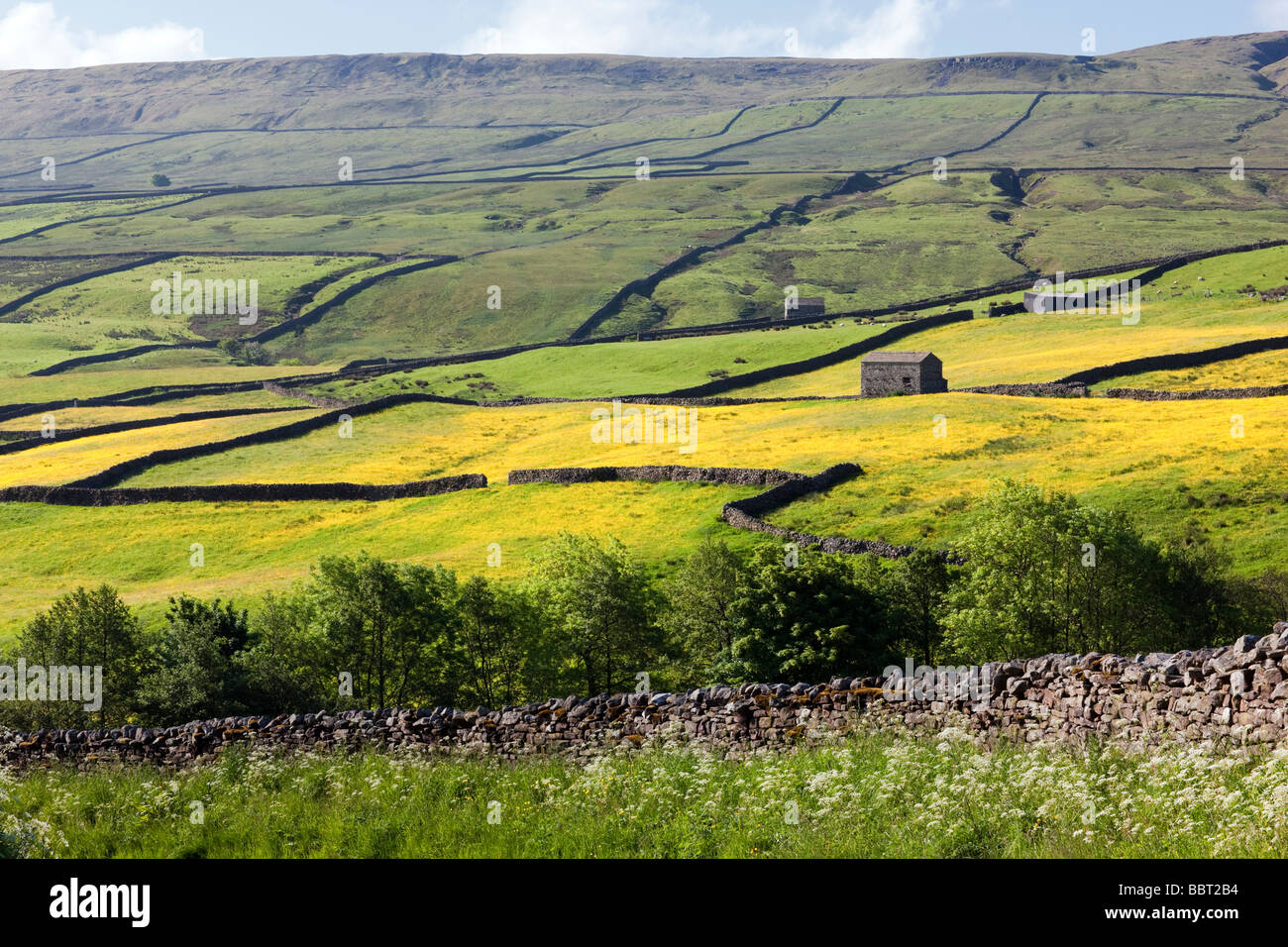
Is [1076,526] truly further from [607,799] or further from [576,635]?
[607,799]

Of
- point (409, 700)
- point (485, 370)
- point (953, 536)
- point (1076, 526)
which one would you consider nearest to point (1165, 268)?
point (485, 370)

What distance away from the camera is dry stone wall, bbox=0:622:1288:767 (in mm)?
15445

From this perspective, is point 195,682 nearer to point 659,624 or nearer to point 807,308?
point 659,624

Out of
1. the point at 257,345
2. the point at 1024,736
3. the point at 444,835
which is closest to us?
the point at 444,835

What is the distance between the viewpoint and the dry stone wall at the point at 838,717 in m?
15.4

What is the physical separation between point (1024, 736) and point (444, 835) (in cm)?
806

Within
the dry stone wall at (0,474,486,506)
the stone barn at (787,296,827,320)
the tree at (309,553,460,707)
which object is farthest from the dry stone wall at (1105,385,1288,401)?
the stone barn at (787,296,827,320)

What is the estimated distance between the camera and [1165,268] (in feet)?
468

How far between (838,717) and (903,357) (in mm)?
76147

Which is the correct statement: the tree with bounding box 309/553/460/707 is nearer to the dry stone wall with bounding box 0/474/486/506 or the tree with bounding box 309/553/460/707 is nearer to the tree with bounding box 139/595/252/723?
the tree with bounding box 139/595/252/723

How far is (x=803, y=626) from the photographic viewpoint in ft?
118

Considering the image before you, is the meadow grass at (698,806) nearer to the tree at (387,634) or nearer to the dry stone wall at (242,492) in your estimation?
the tree at (387,634)

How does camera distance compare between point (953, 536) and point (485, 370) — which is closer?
point (953, 536)
